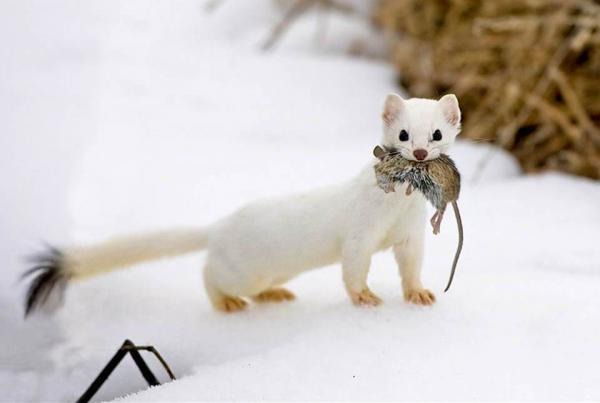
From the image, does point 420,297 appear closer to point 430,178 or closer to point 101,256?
point 430,178

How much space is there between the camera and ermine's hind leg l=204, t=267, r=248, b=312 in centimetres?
120

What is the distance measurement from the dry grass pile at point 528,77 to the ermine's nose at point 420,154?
1.00 meters

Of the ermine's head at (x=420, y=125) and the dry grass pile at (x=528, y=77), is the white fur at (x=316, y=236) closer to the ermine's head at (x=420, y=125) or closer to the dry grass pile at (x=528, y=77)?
the ermine's head at (x=420, y=125)

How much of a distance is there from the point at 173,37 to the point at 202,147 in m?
0.71

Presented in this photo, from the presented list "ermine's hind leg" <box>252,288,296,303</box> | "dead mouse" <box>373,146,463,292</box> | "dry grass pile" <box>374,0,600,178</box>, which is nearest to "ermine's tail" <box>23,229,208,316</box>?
"ermine's hind leg" <box>252,288,296,303</box>

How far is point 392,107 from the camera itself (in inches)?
35.6

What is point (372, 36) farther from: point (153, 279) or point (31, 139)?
point (153, 279)

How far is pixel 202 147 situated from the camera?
1.96 m

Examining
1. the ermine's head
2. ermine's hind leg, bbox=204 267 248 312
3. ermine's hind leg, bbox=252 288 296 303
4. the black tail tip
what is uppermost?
the ermine's head

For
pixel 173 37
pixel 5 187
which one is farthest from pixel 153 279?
pixel 173 37

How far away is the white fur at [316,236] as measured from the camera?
91 cm

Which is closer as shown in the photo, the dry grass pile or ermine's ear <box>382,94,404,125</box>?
ermine's ear <box>382,94,404,125</box>

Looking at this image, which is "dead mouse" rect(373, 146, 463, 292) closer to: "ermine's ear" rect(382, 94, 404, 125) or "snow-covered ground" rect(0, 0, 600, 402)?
"ermine's ear" rect(382, 94, 404, 125)

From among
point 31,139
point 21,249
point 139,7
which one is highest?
point 139,7
